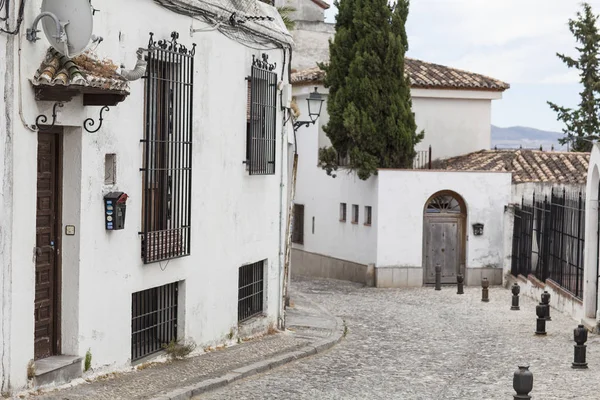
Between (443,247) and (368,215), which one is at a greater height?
(368,215)

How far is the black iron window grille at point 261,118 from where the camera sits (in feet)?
53.6

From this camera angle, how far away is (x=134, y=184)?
1250 centimetres

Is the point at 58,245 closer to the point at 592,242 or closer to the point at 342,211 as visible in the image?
the point at 592,242

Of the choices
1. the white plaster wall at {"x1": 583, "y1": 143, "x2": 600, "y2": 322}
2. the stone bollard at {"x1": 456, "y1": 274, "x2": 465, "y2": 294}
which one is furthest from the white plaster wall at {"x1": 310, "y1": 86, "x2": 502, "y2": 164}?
the white plaster wall at {"x1": 583, "y1": 143, "x2": 600, "y2": 322}

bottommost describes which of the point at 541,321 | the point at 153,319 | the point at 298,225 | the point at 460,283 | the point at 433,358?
the point at 460,283

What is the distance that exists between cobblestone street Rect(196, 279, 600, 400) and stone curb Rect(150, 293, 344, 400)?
4.0 inches

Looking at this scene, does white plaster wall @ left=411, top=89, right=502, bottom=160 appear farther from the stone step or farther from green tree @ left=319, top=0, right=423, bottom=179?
the stone step

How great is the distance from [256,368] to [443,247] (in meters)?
17.6

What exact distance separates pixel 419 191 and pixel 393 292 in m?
3.29

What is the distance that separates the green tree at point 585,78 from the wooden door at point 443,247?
17.9 metres

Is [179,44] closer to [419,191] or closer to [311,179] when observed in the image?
[419,191]

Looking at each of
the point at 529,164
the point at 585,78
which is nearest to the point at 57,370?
the point at 529,164

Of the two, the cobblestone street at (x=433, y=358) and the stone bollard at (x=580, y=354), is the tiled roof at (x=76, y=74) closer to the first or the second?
the cobblestone street at (x=433, y=358)

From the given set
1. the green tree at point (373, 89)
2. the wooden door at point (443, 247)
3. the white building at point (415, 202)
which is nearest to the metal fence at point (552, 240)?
the white building at point (415, 202)
